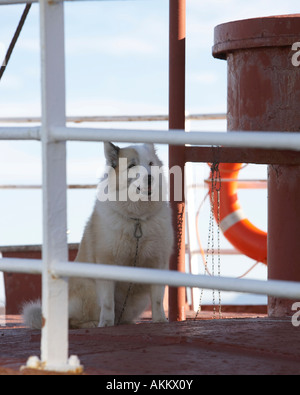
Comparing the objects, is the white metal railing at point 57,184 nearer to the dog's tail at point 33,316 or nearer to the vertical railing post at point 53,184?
the vertical railing post at point 53,184

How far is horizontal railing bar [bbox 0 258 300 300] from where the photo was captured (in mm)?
1618

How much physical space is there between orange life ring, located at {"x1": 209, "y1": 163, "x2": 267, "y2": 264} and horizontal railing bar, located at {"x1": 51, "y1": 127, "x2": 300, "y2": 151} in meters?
5.72

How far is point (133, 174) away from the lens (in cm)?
399

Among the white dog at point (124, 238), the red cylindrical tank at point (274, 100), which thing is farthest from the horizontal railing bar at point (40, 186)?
the white dog at point (124, 238)

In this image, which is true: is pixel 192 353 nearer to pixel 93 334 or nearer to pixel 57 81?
pixel 93 334

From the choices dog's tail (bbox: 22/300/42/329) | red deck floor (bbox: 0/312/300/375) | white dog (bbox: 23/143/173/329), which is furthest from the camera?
white dog (bbox: 23/143/173/329)

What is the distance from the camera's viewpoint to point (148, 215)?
3982 millimetres

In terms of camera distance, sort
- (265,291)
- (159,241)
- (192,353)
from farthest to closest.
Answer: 1. (159,241)
2. (192,353)
3. (265,291)

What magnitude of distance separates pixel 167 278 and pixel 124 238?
214 cm

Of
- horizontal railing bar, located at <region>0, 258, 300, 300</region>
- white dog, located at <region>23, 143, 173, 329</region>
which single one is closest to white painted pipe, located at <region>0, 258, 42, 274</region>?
horizontal railing bar, located at <region>0, 258, 300, 300</region>

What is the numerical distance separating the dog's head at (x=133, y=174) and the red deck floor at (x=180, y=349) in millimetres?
1229

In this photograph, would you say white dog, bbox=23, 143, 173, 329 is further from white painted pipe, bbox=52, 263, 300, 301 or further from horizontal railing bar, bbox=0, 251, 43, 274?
white painted pipe, bbox=52, 263, 300, 301
